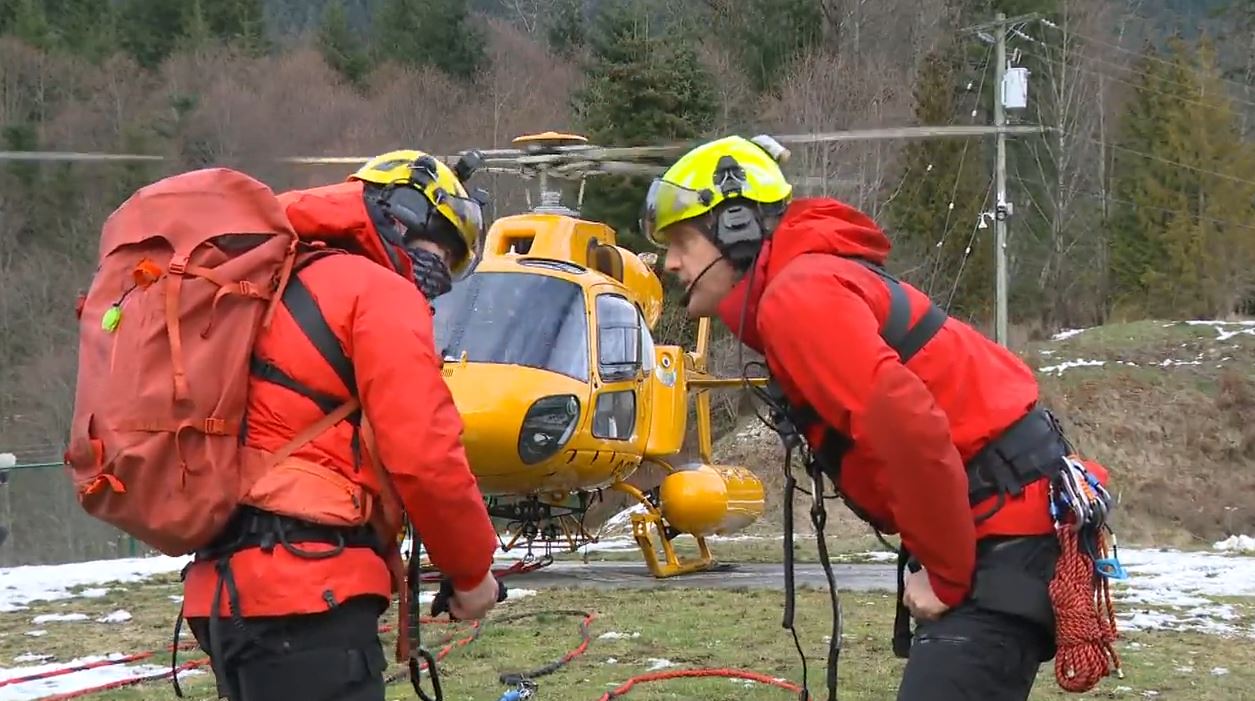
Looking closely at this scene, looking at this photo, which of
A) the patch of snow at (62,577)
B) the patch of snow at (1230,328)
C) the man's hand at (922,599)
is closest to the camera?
the man's hand at (922,599)

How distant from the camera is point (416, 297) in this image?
3152 millimetres

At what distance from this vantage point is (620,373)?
1059 cm

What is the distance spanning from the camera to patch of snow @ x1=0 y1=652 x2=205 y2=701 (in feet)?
21.6

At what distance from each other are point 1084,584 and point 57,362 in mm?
29433

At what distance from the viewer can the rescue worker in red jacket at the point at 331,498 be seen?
2.96 m

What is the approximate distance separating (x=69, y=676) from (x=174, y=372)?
4791mm

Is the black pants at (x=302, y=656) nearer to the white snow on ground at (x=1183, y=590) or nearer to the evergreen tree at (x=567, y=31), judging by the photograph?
the white snow on ground at (x=1183, y=590)

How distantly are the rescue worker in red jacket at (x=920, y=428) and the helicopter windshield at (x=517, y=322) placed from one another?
6.53m

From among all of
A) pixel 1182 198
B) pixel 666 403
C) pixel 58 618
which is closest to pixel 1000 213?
pixel 1182 198

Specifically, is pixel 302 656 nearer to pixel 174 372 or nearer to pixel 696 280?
pixel 174 372

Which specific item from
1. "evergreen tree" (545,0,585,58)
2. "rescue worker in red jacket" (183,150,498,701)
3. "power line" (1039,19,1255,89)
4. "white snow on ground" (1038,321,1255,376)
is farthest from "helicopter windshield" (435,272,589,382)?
"evergreen tree" (545,0,585,58)

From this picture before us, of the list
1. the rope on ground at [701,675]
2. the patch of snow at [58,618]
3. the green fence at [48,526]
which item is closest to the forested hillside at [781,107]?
the green fence at [48,526]

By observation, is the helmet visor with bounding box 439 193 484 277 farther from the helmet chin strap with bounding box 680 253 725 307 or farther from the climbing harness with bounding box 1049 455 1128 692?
the climbing harness with bounding box 1049 455 1128 692

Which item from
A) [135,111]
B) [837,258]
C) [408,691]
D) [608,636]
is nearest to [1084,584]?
[837,258]
